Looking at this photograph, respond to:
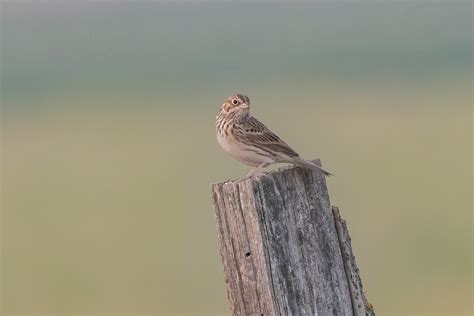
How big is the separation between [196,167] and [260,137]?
867 inches

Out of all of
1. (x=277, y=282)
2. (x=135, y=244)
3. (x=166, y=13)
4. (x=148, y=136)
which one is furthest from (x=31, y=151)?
(x=166, y=13)

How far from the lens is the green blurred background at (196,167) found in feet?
68.2

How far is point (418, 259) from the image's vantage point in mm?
22141

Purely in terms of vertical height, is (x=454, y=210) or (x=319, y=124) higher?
(x=319, y=124)

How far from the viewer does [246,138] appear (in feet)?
32.0

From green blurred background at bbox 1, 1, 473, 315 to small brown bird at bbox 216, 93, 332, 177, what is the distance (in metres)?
7.63

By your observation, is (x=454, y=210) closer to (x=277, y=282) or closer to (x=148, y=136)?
(x=148, y=136)

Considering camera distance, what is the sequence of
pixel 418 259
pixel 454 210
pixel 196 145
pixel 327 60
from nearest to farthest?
pixel 418 259 → pixel 454 210 → pixel 196 145 → pixel 327 60

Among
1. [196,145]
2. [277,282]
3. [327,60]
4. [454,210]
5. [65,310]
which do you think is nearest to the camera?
[277,282]

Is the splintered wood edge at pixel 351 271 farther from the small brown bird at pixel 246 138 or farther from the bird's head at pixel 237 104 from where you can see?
the bird's head at pixel 237 104

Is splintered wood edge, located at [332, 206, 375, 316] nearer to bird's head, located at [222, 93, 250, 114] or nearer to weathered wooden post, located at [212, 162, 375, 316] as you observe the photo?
weathered wooden post, located at [212, 162, 375, 316]

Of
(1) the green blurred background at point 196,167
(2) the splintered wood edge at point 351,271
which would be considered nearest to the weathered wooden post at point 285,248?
(2) the splintered wood edge at point 351,271

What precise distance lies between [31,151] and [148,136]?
3620 mm

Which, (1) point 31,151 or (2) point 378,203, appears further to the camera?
(1) point 31,151
